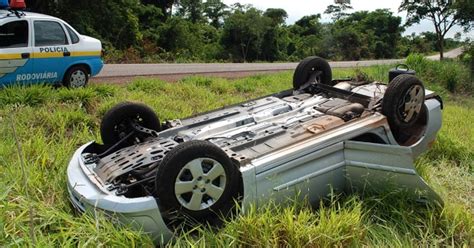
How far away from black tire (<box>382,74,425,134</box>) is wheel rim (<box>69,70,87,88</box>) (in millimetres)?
5626

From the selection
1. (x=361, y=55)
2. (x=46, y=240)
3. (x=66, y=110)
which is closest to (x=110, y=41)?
(x=66, y=110)

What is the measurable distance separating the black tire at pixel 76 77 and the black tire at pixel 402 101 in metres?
5.60

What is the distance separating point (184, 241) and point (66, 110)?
3721 mm

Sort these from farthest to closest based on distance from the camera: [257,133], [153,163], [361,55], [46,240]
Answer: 1. [361,55]
2. [257,133]
3. [153,163]
4. [46,240]

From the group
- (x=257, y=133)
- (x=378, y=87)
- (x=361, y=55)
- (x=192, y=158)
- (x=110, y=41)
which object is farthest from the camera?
(x=361, y=55)

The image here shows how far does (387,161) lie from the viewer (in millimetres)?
3590

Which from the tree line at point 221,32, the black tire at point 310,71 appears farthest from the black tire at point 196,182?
the tree line at point 221,32

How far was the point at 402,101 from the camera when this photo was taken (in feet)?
13.3

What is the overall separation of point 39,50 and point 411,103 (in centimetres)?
573

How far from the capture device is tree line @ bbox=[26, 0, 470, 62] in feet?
67.3

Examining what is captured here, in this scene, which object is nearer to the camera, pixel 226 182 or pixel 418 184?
pixel 226 182

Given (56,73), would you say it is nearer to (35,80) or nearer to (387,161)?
(35,80)

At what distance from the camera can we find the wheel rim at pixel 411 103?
4.08 m

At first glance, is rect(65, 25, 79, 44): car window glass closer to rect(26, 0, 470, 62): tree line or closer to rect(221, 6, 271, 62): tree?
rect(26, 0, 470, 62): tree line
